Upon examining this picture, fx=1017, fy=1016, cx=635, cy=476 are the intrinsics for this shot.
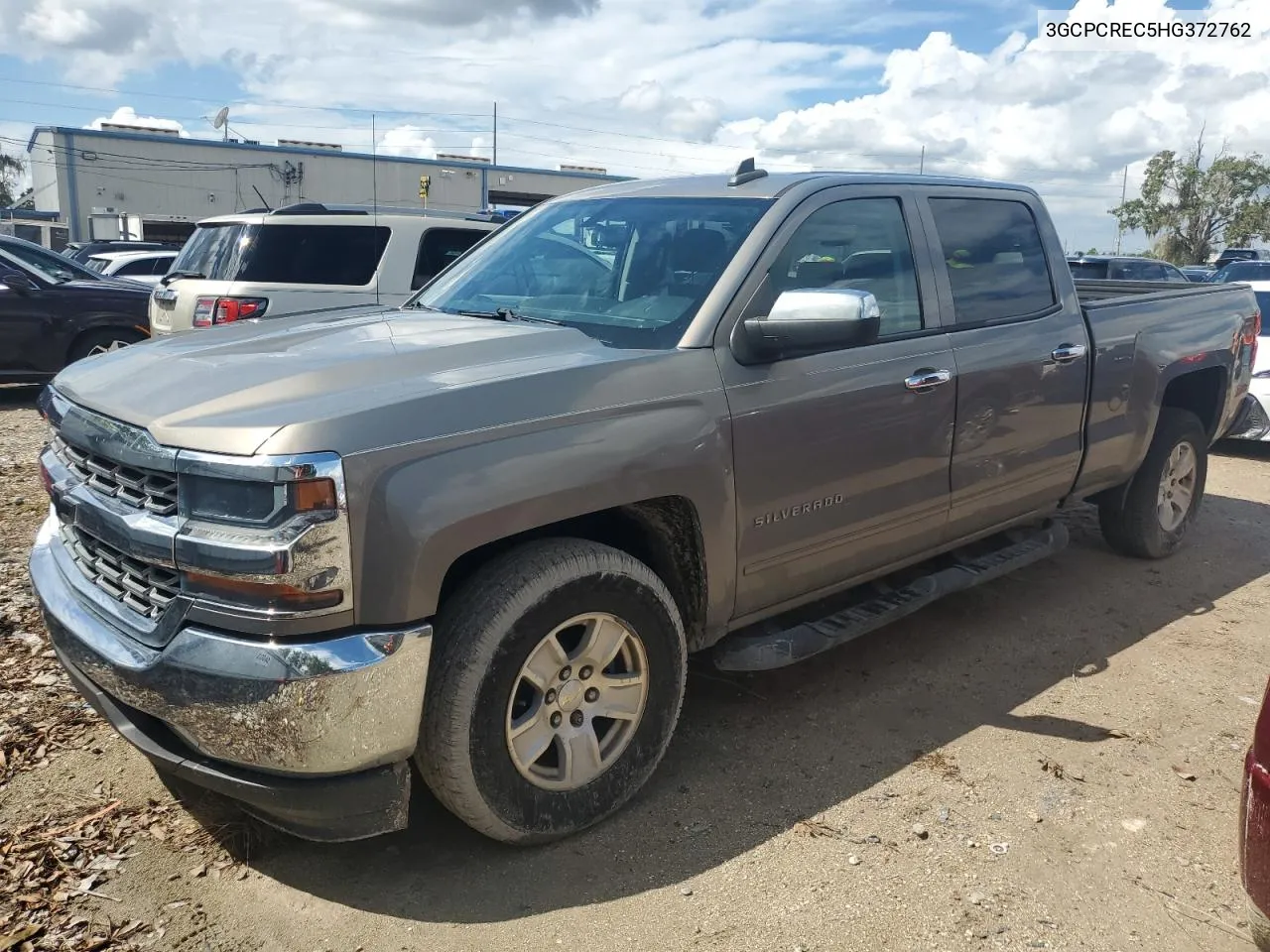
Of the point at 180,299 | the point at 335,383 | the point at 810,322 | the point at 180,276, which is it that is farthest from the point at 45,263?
the point at 810,322

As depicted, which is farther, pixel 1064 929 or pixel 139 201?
pixel 139 201

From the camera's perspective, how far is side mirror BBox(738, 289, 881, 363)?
9.96ft

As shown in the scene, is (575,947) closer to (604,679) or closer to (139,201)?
(604,679)

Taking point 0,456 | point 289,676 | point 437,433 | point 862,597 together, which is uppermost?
point 437,433

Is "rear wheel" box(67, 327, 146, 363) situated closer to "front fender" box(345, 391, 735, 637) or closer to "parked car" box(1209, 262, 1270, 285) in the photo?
"front fender" box(345, 391, 735, 637)

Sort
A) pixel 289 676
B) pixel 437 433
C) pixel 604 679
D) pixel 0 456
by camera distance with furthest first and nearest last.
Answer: pixel 0 456, pixel 604 679, pixel 437 433, pixel 289 676

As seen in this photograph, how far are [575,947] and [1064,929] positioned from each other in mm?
1283

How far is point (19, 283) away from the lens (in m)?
10.2

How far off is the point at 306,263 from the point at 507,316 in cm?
495

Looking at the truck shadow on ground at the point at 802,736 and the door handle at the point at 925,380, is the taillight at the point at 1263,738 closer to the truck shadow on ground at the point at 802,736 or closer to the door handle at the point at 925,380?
the truck shadow on ground at the point at 802,736

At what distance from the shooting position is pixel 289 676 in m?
2.36

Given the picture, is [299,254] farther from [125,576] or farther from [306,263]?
[125,576]

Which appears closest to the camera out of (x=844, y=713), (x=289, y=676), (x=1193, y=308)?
(x=289, y=676)

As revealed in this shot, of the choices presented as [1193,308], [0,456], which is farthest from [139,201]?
[1193,308]
